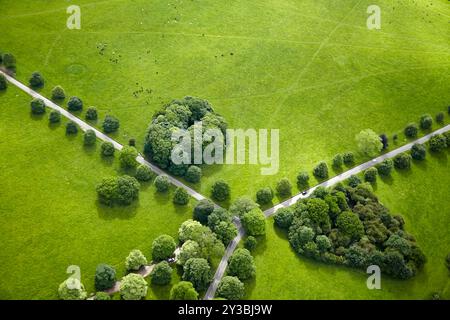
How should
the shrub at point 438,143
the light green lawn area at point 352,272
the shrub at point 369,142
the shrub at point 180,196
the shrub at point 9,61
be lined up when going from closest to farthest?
1. the light green lawn area at point 352,272
2. the shrub at point 180,196
3. the shrub at point 369,142
4. the shrub at point 438,143
5. the shrub at point 9,61

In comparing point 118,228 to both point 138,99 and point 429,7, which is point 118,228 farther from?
point 429,7

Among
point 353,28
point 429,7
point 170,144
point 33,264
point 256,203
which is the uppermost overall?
point 429,7

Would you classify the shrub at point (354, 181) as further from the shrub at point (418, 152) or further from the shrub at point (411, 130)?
the shrub at point (411, 130)

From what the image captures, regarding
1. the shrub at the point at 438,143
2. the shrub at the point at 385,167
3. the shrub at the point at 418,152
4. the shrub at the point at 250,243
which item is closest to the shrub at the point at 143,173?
the shrub at the point at 250,243

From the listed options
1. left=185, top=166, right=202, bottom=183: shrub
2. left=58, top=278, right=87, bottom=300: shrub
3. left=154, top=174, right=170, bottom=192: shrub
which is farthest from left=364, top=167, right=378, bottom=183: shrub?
left=58, top=278, right=87, bottom=300: shrub

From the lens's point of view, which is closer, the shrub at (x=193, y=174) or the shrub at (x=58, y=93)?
the shrub at (x=193, y=174)

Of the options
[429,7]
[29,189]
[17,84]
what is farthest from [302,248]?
[429,7]

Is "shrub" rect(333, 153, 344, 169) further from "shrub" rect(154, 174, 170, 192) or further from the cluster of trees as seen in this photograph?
"shrub" rect(154, 174, 170, 192)
